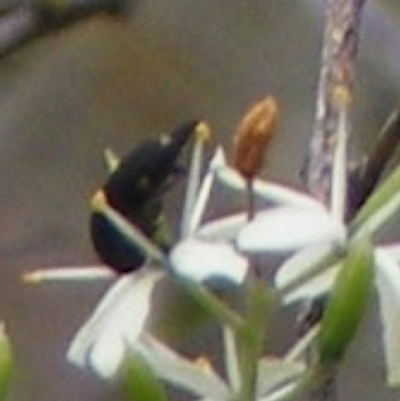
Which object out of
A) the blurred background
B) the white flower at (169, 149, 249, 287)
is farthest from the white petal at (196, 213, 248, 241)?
the blurred background

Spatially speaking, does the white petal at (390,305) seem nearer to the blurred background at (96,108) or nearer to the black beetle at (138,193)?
the black beetle at (138,193)

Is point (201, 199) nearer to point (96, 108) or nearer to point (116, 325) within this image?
point (116, 325)

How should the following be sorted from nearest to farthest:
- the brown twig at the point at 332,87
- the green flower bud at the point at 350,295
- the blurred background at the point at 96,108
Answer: the green flower bud at the point at 350,295
the brown twig at the point at 332,87
the blurred background at the point at 96,108

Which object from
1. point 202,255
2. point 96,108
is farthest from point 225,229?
point 96,108

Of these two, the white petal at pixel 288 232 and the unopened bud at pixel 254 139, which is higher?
the unopened bud at pixel 254 139

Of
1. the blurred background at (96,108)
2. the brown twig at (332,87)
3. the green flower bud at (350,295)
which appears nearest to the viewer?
the green flower bud at (350,295)

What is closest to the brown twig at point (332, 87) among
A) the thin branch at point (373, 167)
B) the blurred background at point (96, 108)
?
the thin branch at point (373, 167)

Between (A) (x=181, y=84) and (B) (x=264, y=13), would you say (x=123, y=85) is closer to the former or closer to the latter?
(A) (x=181, y=84)
